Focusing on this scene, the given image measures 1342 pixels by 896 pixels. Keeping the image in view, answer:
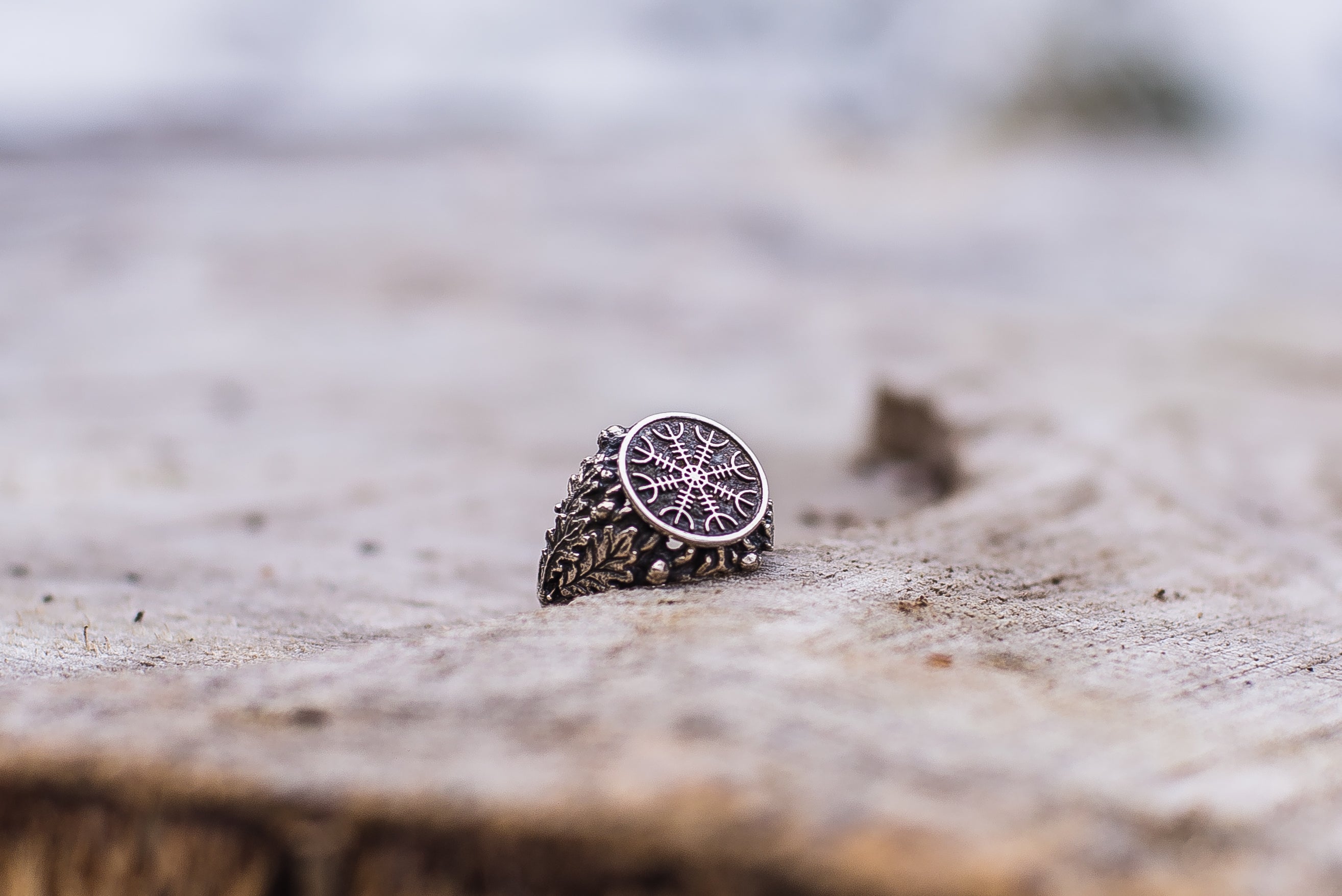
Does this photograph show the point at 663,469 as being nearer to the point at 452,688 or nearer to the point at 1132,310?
the point at 452,688

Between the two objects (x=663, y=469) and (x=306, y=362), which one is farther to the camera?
(x=306, y=362)

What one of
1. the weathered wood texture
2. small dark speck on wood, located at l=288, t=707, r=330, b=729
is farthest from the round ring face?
small dark speck on wood, located at l=288, t=707, r=330, b=729

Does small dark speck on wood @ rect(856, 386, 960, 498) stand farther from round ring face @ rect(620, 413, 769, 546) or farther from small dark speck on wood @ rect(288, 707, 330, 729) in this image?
small dark speck on wood @ rect(288, 707, 330, 729)

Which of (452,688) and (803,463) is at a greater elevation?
(452,688)

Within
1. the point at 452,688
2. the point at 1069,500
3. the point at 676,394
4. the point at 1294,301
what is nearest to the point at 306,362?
the point at 676,394

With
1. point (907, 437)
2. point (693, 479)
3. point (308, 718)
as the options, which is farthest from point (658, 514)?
point (907, 437)

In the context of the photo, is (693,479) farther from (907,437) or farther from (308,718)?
(907,437)
